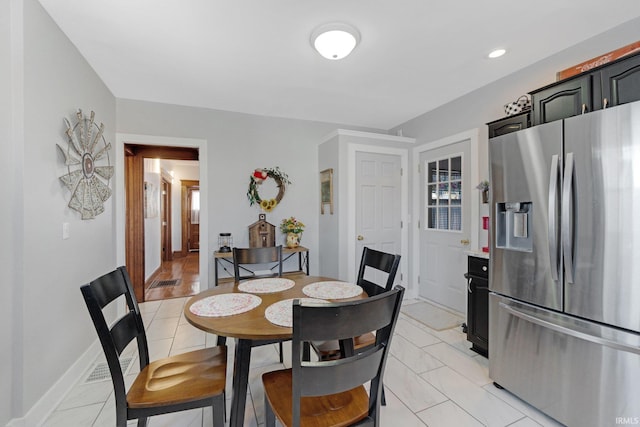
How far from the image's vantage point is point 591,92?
66.6 inches

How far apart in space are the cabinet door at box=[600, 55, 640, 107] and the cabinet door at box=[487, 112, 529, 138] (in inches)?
25.2

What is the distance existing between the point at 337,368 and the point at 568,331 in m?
1.43

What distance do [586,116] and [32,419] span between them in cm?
358

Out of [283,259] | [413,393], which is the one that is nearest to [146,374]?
[413,393]

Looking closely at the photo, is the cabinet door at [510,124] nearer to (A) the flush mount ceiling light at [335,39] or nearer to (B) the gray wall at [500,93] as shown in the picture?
(B) the gray wall at [500,93]

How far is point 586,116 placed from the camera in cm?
147

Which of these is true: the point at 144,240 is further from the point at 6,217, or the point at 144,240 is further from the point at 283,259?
the point at 6,217

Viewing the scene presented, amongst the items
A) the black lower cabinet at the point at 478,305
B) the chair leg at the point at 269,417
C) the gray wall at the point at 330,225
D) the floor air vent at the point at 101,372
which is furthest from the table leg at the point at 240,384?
the gray wall at the point at 330,225

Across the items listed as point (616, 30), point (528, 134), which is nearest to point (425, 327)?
point (528, 134)

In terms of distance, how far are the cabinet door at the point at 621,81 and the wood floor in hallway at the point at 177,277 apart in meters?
4.81

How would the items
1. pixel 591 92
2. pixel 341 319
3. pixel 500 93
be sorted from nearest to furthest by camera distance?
pixel 341 319
pixel 591 92
pixel 500 93

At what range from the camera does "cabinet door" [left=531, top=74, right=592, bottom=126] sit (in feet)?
5.63

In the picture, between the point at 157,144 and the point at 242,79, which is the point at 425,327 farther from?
the point at 157,144

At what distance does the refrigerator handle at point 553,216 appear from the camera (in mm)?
1560
